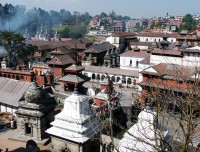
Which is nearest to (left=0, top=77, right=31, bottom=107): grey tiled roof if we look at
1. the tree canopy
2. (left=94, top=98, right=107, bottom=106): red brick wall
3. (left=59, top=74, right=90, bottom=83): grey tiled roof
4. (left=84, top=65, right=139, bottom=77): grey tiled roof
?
(left=59, top=74, right=90, bottom=83): grey tiled roof

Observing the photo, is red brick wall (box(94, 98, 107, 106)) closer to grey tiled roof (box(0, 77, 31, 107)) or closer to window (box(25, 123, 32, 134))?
grey tiled roof (box(0, 77, 31, 107))

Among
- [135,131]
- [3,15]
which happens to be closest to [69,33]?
[3,15]

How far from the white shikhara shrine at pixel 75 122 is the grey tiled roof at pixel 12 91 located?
1199 centimetres

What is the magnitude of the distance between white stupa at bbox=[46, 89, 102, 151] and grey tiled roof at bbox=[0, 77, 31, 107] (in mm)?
11983

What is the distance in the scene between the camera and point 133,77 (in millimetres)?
43781

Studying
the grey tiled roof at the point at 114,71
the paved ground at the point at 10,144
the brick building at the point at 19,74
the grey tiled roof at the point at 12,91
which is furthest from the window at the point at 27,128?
the grey tiled roof at the point at 114,71

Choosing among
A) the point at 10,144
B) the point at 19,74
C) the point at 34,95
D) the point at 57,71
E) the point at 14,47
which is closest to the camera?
the point at 34,95

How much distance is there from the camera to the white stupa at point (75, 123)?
1481 cm

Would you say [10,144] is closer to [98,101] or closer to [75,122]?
[75,122]

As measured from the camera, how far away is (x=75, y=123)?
49.0 ft

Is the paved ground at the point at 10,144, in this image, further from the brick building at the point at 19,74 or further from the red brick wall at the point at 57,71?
the red brick wall at the point at 57,71

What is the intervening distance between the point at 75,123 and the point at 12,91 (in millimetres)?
14681

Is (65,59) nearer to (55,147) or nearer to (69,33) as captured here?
(55,147)

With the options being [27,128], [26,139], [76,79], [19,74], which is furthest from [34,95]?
[19,74]
